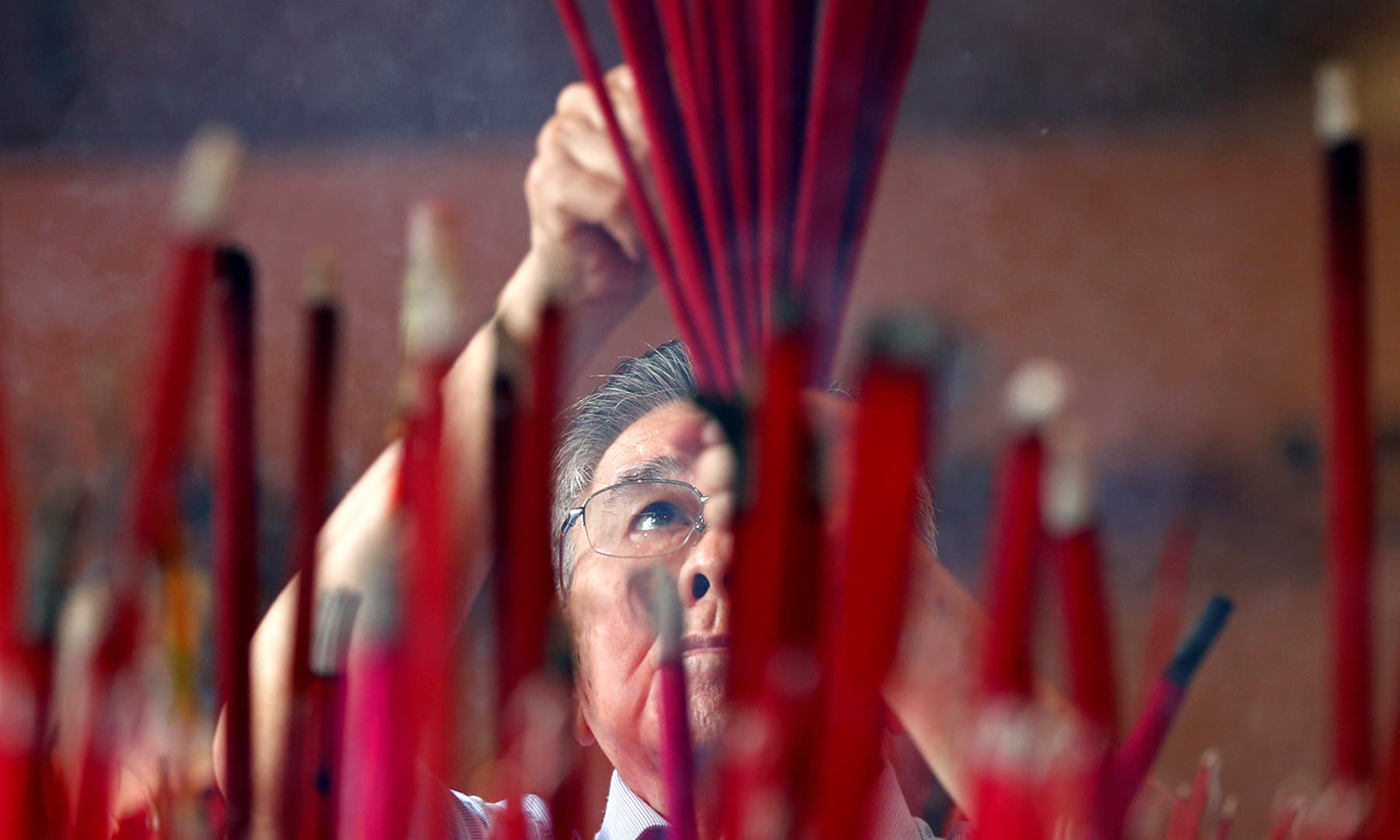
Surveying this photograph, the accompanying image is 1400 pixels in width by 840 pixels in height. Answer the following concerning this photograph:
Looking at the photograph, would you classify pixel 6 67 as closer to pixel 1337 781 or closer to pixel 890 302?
pixel 890 302

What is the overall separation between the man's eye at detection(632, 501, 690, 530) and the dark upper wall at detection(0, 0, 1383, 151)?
21 cm

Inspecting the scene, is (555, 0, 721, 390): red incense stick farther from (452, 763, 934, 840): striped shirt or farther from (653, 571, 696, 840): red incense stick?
(452, 763, 934, 840): striped shirt

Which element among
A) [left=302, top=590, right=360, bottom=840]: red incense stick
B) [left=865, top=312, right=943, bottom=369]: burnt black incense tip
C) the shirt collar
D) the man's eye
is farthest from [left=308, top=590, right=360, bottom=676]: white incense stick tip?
the shirt collar

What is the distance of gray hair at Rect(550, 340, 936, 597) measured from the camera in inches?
20.2

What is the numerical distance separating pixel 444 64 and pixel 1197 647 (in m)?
0.43

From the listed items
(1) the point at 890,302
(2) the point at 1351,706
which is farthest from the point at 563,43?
(2) the point at 1351,706

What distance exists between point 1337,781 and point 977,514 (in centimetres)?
35

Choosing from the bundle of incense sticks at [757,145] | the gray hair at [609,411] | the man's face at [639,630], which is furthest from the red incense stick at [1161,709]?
the gray hair at [609,411]

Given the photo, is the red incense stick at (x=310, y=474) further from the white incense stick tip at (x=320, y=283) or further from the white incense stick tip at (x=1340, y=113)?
the white incense stick tip at (x=1340, y=113)

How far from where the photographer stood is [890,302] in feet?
1.72

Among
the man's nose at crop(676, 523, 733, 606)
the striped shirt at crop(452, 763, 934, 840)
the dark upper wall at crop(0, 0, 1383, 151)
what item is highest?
the dark upper wall at crop(0, 0, 1383, 151)

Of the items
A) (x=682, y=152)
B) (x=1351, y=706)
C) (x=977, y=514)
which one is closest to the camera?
(x=1351, y=706)

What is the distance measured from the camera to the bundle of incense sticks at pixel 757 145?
266 millimetres

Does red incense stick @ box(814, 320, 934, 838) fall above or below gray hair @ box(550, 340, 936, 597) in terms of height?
below
